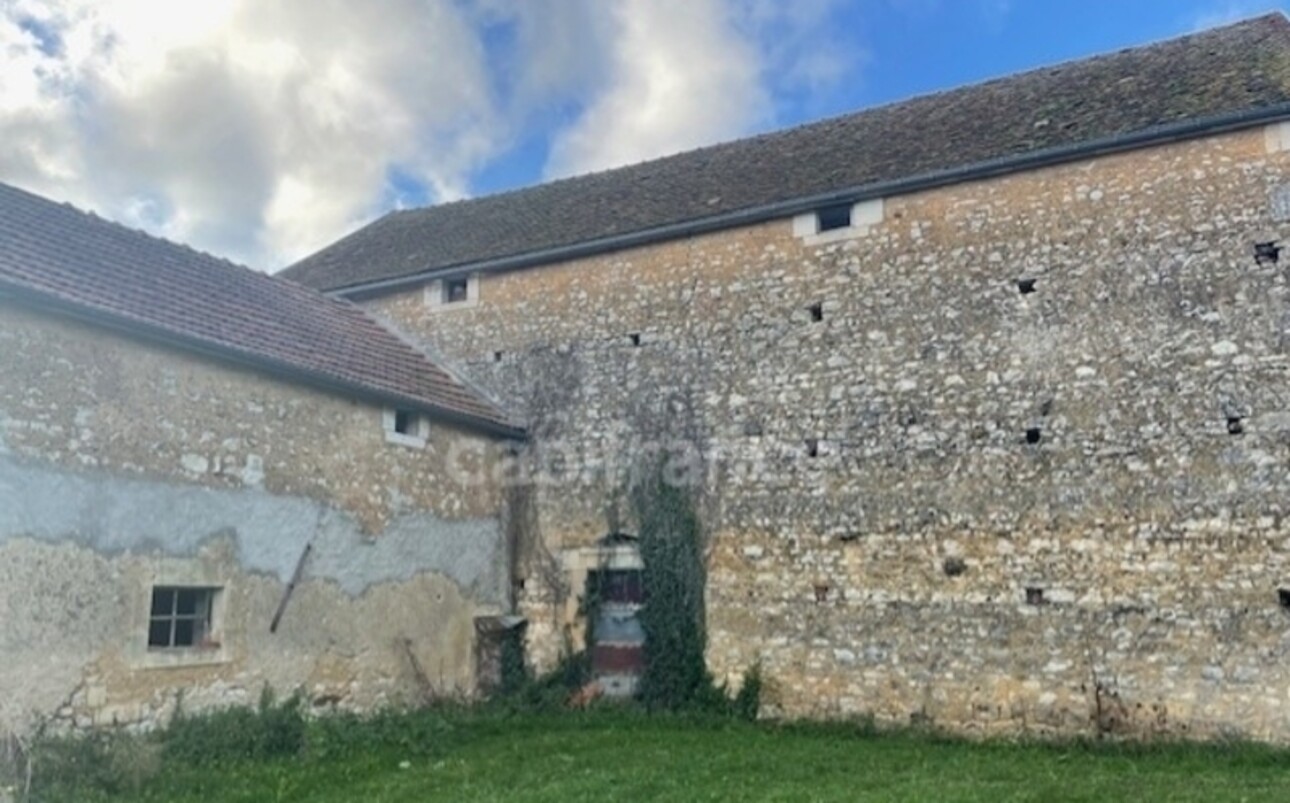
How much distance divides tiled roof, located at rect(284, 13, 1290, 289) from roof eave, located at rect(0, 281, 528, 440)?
2233 millimetres

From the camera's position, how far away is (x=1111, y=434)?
9398 millimetres

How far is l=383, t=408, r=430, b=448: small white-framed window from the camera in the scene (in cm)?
1106

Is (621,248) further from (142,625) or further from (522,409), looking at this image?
(142,625)

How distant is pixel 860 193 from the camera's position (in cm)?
1083

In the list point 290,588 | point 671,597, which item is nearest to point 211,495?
point 290,588

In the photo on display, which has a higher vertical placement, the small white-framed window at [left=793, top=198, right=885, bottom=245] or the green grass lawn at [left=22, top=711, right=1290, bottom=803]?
the small white-framed window at [left=793, top=198, right=885, bottom=245]

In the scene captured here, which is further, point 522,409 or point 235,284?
point 522,409

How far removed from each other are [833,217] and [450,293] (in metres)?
5.21

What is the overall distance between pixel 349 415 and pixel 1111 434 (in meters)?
7.43

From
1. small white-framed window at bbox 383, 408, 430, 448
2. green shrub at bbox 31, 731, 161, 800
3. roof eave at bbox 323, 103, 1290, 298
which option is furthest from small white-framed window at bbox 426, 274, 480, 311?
green shrub at bbox 31, 731, 161, 800

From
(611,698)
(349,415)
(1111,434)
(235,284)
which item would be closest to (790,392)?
(1111,434)

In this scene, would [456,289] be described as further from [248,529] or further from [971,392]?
[971,392]

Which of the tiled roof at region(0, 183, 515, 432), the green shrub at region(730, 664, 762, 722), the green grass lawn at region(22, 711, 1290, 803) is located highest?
the tiled roof at region(0, 183, 515, 432)

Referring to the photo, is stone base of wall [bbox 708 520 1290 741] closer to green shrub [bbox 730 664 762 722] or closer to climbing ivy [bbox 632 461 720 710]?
green shrub [bbox 730 664 762 722]
